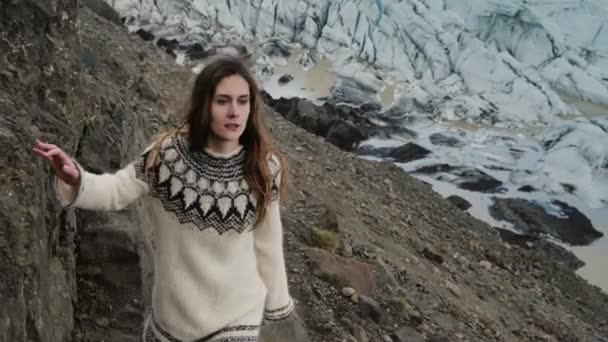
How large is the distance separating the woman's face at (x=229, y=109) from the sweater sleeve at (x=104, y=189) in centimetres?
21

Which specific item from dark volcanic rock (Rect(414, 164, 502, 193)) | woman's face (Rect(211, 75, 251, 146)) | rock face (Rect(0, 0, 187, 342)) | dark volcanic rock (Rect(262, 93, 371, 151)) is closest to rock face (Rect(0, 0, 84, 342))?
rock face (Rect(0, 0, 187, 342))

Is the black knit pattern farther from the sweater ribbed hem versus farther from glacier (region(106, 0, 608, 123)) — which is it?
glacier (region(106, 0, 608, 123))

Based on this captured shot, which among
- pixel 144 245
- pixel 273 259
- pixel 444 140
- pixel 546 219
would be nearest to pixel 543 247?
pixel 546 219

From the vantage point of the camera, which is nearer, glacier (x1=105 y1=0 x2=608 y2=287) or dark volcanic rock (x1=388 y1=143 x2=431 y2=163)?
dark volcanic rock (x1=388 y1=143 x2=431 y2=163)

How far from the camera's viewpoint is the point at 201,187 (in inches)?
72.2

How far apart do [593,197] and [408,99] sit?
169 inches

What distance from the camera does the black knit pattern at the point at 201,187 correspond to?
1838mm

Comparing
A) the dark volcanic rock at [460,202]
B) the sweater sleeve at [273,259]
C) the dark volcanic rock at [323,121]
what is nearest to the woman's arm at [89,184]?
the sweater sleeve at [273,259]

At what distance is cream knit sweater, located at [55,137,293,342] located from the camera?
6.04 ft

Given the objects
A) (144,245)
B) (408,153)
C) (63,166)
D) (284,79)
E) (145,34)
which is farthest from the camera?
(284,79)

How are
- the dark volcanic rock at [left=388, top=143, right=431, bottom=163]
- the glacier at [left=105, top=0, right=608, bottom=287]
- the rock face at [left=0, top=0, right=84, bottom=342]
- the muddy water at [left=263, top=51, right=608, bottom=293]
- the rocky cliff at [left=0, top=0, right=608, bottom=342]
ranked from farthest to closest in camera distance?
the glacier at [left=105, top=0, right=608, bottom=287] → the dark volcanic rock at [left=388, top=143, right=431, bottom=163] → the muddy water at [left=263, top=51, right=608, bottom=293] → the rocky cliff at [left=0, top=0, right=608, bottom=342] → the rock face at [left=0, top=0, right=84, bottom=342]

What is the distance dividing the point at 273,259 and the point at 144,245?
1219mm

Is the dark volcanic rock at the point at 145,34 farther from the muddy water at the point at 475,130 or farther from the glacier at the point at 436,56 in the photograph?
the muddy water at the point at 475,130

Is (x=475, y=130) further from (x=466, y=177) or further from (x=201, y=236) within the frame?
(x=201, y=236)
